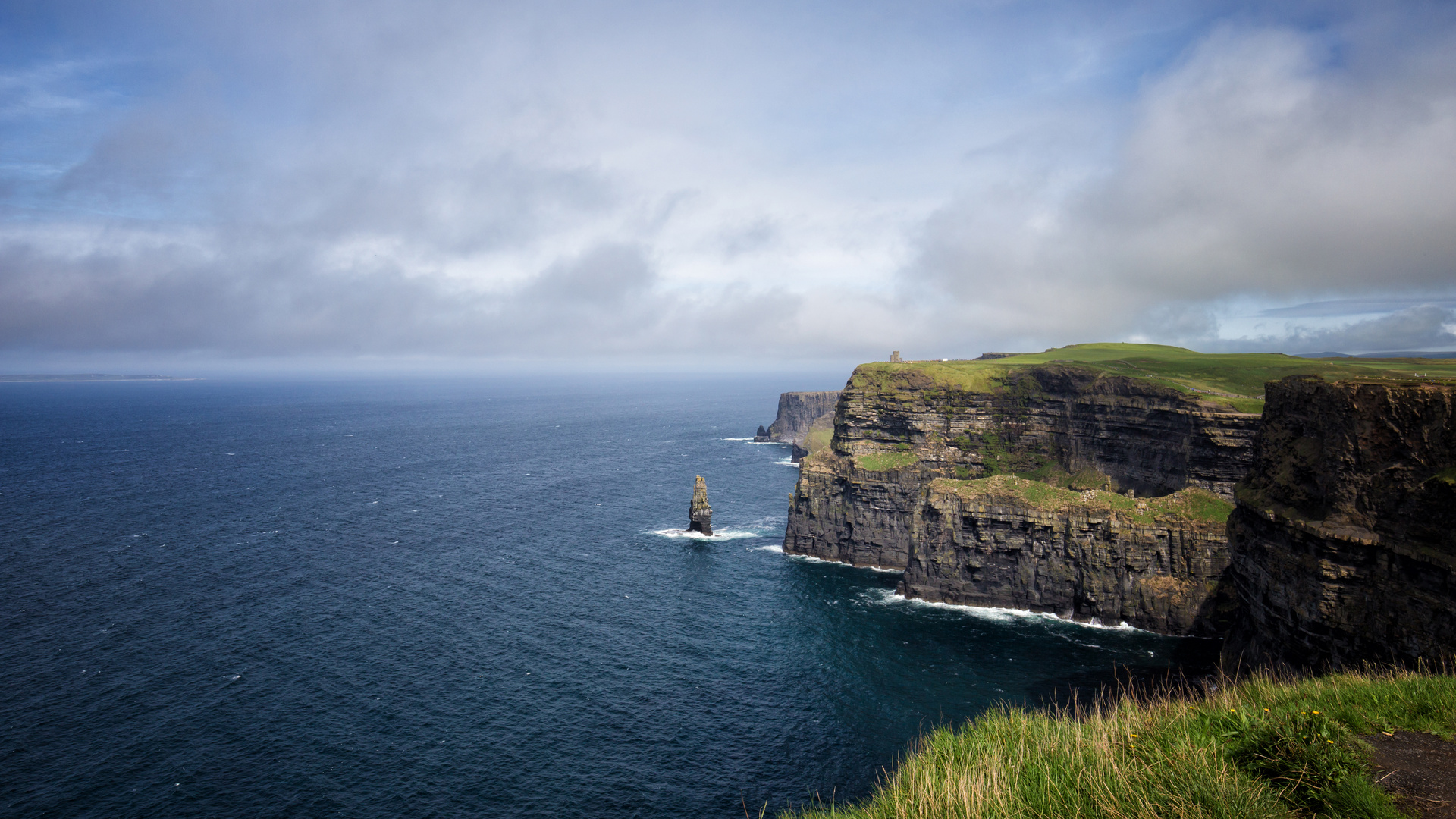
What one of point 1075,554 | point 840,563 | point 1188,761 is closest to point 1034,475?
point 1075,554

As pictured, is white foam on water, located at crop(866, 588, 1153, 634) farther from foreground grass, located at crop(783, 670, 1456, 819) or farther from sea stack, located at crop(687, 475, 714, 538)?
foreground grass, located at crop(783, 670, 1456, 819)

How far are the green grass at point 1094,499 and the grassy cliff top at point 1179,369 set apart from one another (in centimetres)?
1100

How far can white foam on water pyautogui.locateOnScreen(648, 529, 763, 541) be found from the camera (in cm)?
10312

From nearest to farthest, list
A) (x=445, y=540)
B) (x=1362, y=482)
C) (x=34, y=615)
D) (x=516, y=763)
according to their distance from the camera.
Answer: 1. (x=1362, y=482)
2. (x=516, y=763)
3. (x=34, y=615)
4. (x=445, y=540)

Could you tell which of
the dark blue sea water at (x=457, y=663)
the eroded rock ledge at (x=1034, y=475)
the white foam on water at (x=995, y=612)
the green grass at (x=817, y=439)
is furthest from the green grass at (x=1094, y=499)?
the green grass at (x=817, y=439)

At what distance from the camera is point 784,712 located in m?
51.6

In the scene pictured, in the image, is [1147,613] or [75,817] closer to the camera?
[75,817]

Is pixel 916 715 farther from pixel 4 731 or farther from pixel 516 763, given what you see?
pixel 4 731

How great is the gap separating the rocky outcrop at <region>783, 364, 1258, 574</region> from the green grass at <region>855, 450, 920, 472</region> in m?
0.21

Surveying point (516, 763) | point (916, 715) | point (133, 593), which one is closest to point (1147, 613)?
point (916, 715)

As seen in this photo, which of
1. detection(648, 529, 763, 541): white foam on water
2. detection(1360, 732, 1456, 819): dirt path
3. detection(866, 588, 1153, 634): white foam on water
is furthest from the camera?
detection(648, 529, 763, 541): white foam on water

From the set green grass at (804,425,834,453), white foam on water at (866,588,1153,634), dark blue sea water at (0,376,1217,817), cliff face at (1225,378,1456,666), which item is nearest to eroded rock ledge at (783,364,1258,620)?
white foam on water at (866,588,1153,634)

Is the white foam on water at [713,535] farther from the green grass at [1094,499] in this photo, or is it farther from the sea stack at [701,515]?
the green grass at [1094,499]

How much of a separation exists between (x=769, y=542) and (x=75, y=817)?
7847 centimetres
